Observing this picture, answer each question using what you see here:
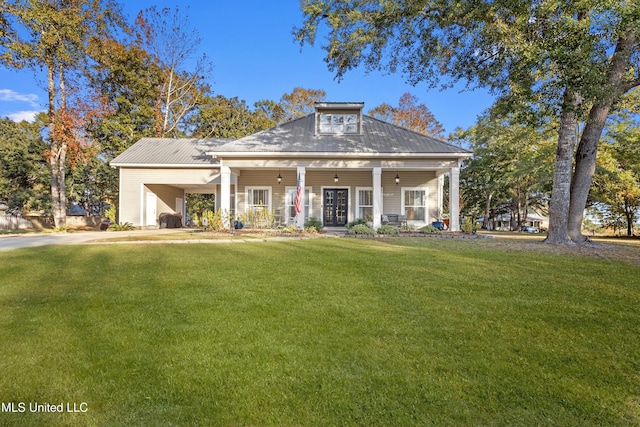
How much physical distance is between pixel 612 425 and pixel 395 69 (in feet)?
36.5

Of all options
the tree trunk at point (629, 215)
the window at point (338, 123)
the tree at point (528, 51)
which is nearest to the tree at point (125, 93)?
the window at point (338, 123)

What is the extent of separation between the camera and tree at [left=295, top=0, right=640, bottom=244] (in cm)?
693

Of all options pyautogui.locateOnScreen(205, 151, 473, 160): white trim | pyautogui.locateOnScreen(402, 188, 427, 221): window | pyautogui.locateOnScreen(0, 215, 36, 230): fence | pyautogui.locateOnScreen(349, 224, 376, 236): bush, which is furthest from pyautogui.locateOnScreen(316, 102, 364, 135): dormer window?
pyautogui.locateOnScreen(0, 215, 36, 230): fence

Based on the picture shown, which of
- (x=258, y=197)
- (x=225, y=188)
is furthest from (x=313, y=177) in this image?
(x=225, y=188)

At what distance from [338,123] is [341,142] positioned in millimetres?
1546

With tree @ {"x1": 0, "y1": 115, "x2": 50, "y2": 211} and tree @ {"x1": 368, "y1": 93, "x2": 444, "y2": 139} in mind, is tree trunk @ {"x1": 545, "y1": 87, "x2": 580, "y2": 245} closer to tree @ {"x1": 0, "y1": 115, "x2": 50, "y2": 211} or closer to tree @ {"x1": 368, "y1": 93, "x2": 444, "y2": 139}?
tree @ {"x1": 368, "y1": 93, "x2": 444, "y2": 139}

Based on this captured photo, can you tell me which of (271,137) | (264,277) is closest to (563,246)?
Result: (264,277)

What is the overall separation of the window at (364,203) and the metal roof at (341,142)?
7.98 ft

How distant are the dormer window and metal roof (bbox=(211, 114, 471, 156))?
306mm

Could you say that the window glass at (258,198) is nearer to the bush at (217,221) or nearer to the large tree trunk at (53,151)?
the bush at (217,221)

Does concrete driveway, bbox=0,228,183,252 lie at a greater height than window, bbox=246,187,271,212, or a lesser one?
lesser

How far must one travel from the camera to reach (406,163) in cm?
1368

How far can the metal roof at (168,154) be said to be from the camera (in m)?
16.0

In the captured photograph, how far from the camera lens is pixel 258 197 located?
16.2 metres
